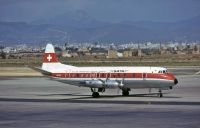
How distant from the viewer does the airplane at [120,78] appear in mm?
63000

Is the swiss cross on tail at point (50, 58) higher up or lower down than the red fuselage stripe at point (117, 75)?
higher up

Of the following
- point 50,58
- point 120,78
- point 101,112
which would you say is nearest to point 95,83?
point 120,78

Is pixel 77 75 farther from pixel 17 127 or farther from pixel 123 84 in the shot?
pixel 17 127

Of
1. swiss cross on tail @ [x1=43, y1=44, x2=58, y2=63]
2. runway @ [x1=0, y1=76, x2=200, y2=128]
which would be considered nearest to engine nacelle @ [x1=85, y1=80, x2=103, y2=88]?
runway @ [x1=0, y1=76, x2=200, y2=128]

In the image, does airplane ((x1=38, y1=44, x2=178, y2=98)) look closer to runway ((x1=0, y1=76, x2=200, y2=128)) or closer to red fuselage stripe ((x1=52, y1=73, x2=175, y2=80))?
red fuselage stripe ((x1=52, y1=73, x2=175, y2=80))

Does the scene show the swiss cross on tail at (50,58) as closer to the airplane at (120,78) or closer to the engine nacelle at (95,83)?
the airplane at (120,78)

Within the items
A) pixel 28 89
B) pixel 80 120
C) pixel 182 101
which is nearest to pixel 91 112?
pixel 80 120

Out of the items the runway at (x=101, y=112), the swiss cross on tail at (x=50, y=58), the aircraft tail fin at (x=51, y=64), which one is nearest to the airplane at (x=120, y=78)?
the aircraft tail fin at (x=51, y=64)

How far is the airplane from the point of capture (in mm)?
63000

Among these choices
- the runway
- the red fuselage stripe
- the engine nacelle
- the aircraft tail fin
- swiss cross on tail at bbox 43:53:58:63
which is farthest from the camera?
swiss cross on tail at bbox 43:53:58:63

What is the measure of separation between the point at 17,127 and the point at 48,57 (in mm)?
32369

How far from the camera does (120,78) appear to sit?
63.8 metres

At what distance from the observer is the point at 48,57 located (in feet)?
228

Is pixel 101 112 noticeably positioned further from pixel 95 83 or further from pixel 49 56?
pixel 49 56
